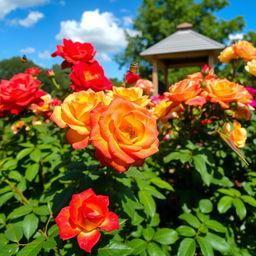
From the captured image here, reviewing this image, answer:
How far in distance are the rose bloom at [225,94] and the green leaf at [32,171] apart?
817 millimetres

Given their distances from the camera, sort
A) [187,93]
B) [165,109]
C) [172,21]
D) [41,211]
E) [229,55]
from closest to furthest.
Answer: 1. [41,211]
2. [187,93]
3. [165,109]
4. [229,55]
5. [172,21]

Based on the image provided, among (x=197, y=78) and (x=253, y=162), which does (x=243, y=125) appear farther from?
(x=197, y=78)

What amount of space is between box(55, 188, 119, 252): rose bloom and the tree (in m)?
20.1

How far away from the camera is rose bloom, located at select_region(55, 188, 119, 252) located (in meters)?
0.62

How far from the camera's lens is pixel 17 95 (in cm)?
123

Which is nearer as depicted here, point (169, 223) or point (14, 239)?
point (14, 239)

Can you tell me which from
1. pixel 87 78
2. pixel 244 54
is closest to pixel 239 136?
pixel 244 54

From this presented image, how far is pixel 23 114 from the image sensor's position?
1.37 meters

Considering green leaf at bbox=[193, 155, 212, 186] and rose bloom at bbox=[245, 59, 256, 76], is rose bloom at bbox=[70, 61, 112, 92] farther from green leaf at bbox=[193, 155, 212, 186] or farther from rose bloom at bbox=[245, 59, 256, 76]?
rose bloom at bbox=[245, 59, 256, 76]

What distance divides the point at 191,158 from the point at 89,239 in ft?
2.28

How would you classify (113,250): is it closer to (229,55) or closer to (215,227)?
(215,227)

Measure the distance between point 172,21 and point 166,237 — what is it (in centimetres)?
2201

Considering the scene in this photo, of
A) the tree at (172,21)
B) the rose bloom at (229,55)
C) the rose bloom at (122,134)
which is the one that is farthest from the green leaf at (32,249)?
the tree at (172,21)

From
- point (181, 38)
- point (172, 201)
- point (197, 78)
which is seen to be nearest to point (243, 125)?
point (197, 78)
